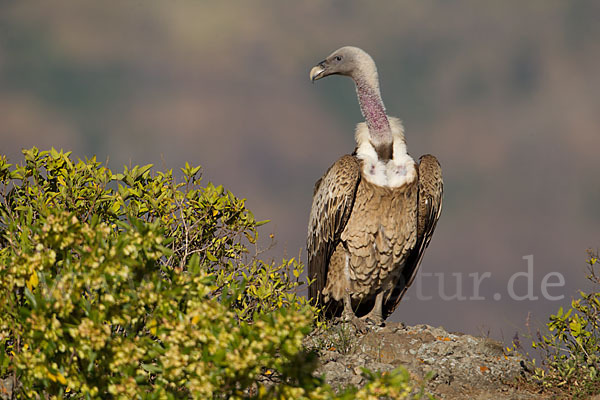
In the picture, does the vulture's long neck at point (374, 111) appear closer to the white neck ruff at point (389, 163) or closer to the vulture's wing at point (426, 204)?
the white neck ruff at point (389, 163)

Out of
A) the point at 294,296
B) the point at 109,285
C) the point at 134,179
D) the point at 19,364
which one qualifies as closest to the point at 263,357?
the point at 109,285

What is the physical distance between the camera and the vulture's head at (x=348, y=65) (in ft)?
38.2

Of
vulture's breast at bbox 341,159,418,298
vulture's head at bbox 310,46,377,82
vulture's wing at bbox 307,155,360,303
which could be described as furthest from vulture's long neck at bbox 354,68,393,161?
vulture's wing at bbox 307,155,360,303

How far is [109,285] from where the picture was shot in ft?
16.3

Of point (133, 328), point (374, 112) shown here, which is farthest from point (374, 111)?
point (133, 328)

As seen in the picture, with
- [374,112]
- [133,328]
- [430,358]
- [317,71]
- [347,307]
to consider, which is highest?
[317,71]

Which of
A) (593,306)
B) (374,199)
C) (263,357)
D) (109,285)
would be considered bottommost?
(263,357)

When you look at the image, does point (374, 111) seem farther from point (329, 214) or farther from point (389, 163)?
point (329, 214)

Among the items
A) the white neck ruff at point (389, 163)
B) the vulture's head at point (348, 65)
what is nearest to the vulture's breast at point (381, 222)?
the white neck ruff at point (389, 163)

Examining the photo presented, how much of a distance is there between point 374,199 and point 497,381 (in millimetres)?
3240

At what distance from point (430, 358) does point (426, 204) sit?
104 inches

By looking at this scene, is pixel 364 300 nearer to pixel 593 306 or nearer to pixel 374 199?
pixel 374 199

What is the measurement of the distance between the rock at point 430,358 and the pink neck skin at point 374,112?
309 centimetres

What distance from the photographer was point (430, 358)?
9961mm
